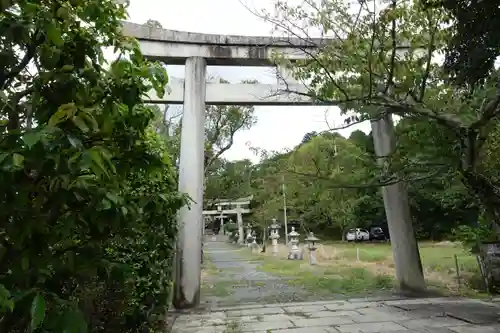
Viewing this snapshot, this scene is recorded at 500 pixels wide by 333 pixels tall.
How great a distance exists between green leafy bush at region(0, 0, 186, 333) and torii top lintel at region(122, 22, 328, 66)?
473cm

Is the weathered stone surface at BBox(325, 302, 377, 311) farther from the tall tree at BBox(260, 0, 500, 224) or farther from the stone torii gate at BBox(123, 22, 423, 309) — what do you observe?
the tall tree at BBox(260, 0, 500, 224)

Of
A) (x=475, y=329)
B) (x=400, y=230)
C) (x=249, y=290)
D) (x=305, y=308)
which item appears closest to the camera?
(x=475, y=329)

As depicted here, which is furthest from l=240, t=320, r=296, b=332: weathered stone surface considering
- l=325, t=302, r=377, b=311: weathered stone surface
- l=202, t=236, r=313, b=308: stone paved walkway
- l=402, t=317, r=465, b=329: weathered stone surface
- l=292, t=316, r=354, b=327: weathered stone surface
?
l=202, t=236, r=313, b=308: stone paved walkway

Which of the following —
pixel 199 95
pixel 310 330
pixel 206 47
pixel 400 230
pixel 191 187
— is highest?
pixel 206 47

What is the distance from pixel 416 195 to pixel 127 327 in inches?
711

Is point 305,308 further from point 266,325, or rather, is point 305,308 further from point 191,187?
point 191,187

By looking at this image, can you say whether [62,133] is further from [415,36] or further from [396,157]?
[396,157]

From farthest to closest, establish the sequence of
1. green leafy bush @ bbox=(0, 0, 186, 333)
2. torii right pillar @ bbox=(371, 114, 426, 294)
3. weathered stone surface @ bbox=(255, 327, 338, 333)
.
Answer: torii right pillar @ bbox=(371, 114, 426, 294)
weathered stone surface @ bbox=(255, 327, 338, 333)
green leafy bush @ bbox=(0, 0, 186, 333)

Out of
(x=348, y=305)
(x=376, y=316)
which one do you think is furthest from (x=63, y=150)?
(x=348, y=305)

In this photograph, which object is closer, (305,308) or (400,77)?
(400,77)

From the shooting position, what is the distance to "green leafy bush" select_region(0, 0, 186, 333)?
108 cm

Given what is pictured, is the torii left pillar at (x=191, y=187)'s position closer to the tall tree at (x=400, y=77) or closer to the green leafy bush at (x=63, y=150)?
the tall tree at (x=400, y=77)

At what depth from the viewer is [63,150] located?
3.54ft

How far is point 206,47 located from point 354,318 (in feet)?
15.3
